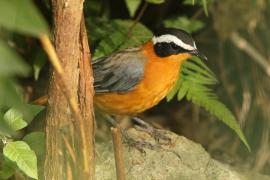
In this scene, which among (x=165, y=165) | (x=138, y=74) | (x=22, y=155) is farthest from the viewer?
(x=138, y=74)

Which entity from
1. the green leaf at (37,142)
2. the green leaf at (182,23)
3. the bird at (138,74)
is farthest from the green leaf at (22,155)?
the green leaf at (182,23)

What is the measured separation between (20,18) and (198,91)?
382 cm

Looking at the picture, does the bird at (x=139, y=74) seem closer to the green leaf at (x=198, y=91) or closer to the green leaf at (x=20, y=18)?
the green leaf at (x=198, y=91)

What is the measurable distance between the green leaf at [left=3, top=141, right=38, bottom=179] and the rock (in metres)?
1.15

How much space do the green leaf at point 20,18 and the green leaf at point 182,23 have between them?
4.65 meters

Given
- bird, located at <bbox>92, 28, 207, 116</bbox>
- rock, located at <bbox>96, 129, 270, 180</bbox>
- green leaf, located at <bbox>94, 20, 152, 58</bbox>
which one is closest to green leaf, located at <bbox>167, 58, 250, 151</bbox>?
bird, located at <bbox>92, 28, 207, 116</bbox>

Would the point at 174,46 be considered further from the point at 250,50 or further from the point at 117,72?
the point at 250,50

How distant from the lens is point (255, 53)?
6043 millimetres

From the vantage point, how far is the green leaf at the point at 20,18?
48 centimetres

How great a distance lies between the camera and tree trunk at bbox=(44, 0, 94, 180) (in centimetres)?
229

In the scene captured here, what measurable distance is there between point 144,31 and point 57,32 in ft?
7.89

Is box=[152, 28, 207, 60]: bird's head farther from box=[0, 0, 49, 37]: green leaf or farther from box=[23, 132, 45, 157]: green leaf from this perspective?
box=[0, 0, 49, 37]: green leaf

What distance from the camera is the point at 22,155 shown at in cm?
247

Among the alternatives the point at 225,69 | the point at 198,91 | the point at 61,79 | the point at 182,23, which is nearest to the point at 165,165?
the point at 198,91
